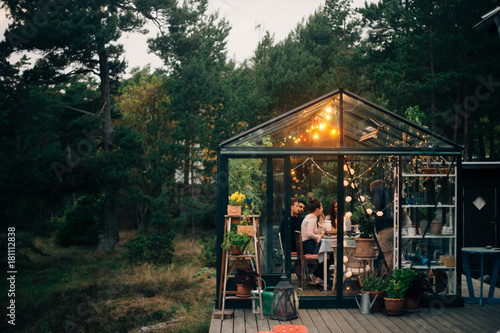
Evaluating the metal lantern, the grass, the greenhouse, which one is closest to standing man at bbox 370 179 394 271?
the greenhouse

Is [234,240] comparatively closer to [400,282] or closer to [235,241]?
[235,241]

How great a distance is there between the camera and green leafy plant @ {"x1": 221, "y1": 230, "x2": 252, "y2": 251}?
6883mm

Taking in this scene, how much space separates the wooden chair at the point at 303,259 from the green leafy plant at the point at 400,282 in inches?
62.8

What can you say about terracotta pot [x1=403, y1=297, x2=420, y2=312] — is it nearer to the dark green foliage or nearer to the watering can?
the watering can

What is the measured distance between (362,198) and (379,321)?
7.08 ft

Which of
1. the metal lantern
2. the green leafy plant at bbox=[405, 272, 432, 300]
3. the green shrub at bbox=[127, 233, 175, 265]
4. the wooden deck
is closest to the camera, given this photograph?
the wooden deck

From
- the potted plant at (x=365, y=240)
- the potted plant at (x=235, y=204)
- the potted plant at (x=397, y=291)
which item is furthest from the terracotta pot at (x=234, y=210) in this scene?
the potted plant at (x=397, y=291)

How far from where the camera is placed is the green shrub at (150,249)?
51.8 ft

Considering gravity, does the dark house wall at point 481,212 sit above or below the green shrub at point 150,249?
above

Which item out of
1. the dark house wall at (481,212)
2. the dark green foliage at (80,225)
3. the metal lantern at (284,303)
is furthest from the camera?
the dark green foliage at (80,225)

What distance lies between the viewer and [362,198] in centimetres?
806

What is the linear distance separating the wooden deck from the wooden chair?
Answer: 0.98 metres

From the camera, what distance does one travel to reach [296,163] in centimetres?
1092

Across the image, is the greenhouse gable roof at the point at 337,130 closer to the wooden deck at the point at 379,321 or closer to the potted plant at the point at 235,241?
the potted plant at the point at 235,241
